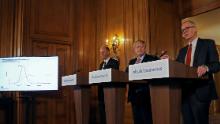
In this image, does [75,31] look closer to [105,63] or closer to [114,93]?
[105,63]

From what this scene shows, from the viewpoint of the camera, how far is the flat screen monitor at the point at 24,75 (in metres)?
4.89

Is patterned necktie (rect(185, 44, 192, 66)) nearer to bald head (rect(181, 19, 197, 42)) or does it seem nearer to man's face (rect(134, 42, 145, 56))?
bald head (rect(181, 19, 197, 42))

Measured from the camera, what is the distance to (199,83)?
2.50 meters

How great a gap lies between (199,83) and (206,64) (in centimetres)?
20

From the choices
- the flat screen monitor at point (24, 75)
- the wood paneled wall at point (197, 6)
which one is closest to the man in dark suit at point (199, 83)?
the wood paneled wall at point (197, 6)

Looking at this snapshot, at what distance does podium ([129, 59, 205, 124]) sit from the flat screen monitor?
9.69 feet

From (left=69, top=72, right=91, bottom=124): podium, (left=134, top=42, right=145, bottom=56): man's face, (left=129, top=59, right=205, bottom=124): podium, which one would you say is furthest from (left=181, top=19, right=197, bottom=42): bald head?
(left=69, top=72, right=91, bottom=124): podium

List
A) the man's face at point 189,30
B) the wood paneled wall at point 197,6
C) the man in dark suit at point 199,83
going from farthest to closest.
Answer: the wood paneled wall at point 197,6
the man's face at point 189,30
the man in dark suit at point 199,83

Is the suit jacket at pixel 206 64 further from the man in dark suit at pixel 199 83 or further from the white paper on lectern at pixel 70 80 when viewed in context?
the white paper on lectern at pixel 70 80

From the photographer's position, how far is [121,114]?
3.05m

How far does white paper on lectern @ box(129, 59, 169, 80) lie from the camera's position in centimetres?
215

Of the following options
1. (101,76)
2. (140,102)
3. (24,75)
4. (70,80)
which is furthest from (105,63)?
(24,75)

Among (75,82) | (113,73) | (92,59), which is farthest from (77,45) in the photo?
(113,73)

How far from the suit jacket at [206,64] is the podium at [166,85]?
226mm
